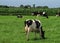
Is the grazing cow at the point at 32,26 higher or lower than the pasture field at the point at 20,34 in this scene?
higher

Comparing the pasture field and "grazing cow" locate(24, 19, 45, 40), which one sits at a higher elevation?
"grazing cow" locate(24, 19, 45, 40)

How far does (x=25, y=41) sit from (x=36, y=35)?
257 cm

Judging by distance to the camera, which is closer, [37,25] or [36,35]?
[37,25]

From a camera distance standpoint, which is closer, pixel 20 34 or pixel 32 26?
pixel 32 26

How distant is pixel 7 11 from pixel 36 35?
5379cm

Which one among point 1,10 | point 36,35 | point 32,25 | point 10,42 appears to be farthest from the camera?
point 1,10

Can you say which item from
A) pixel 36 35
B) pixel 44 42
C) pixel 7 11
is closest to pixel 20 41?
pixel 44 42

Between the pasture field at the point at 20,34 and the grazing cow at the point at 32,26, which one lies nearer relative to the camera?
the pasture field at the point at 20,34

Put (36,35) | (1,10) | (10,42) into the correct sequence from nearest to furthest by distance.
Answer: (10,42) → (36,35) → (1,10)

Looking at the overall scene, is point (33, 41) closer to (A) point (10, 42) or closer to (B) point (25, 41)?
(B) point (25, 41)

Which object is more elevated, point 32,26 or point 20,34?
point 32,26

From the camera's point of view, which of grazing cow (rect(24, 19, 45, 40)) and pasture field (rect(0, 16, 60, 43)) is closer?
pasture field (rect(0, 16, 60, 43))

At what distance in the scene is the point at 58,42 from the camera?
13.9 m

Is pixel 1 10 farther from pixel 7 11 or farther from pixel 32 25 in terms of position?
pixel 32 25
